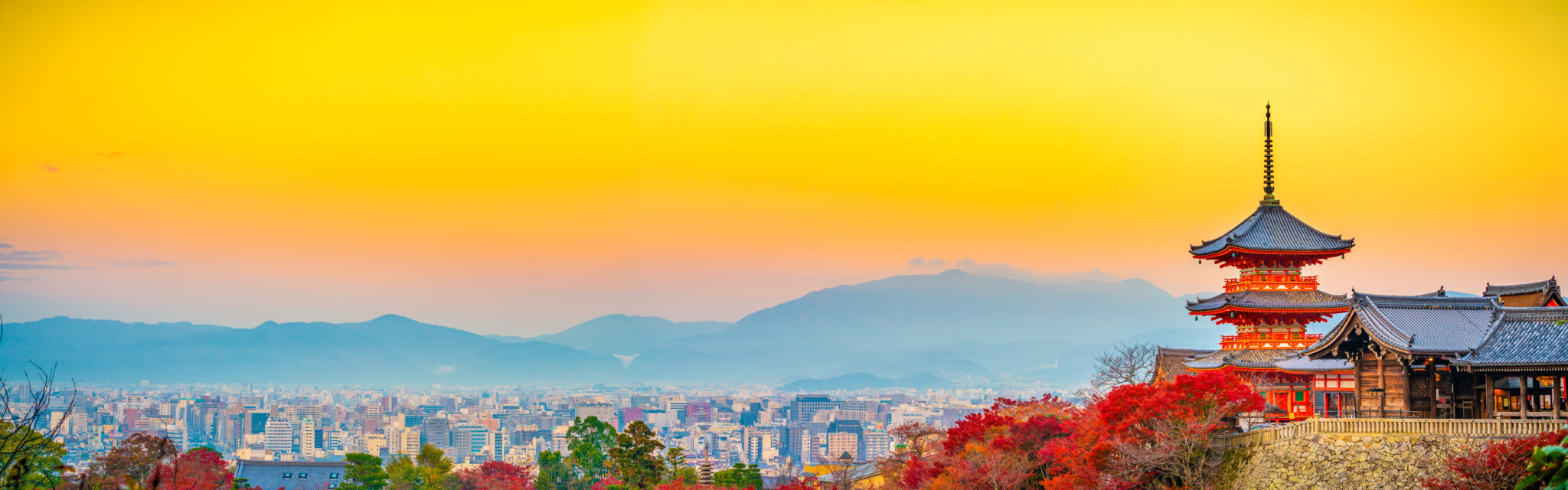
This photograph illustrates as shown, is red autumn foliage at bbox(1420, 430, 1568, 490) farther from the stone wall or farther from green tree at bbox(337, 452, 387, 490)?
green tree at bbox(337, 452, 387, 490)

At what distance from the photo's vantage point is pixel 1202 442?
16.5 metres

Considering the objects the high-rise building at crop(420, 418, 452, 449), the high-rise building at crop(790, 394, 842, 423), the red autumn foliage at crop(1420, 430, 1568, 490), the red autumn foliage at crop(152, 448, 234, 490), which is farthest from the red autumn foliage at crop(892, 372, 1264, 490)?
the high-rise building at crop(790, 394, 842, 423)

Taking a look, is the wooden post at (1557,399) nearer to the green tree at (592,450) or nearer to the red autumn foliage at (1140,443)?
the red autumn foliage at (1140,443)

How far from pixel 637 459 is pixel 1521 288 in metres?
18.8

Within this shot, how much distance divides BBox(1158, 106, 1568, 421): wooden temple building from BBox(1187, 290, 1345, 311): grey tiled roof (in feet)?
0.09

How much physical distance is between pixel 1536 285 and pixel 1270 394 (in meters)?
4.47

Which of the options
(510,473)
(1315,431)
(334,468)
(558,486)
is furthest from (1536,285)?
(334,468)

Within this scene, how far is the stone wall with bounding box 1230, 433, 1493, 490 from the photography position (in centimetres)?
1407

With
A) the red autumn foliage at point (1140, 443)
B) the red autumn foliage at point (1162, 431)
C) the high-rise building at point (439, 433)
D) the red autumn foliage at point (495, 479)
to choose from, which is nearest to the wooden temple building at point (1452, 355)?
the red autumn foliage at point (1140, 443)

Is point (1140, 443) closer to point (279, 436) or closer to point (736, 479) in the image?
point (736, 479)

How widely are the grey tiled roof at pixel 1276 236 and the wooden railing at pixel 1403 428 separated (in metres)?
7.64

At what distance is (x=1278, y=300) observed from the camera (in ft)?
75.3

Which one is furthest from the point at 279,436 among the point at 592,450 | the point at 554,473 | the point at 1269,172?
the point at 1269,172

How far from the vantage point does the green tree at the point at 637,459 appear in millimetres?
29500
